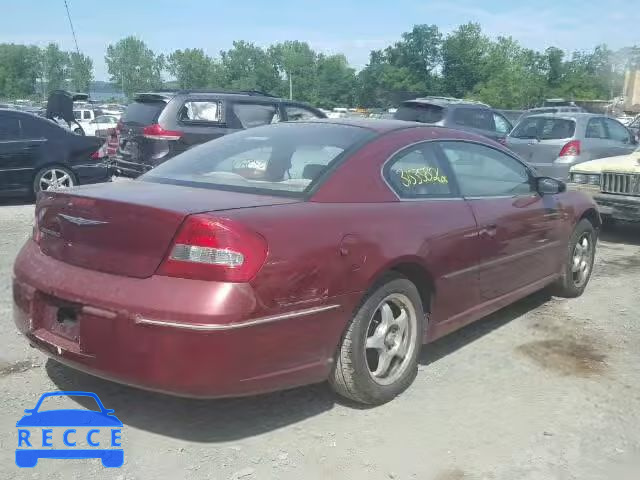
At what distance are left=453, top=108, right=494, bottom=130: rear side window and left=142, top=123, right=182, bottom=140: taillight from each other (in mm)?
5780

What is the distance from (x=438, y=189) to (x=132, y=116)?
24.7ft

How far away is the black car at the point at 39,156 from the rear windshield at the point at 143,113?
2.31 ft

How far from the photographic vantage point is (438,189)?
13.0 feet

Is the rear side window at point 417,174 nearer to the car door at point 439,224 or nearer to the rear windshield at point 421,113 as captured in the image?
the car door at point 439,224

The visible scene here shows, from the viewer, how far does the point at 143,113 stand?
1024 cm

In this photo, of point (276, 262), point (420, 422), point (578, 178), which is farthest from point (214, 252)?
point (578, 178)

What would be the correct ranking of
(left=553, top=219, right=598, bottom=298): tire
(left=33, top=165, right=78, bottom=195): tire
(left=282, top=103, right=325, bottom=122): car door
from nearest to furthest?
1. (left=553, top=219, right=598, bottom=298): tire
2. (left=33, top=165, right=78, bottom=195): tire
3. (left=282, top=103, right=325, bottom=122): car door

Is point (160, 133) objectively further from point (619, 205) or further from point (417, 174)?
point (417, 174)

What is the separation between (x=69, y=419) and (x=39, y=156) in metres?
7.35

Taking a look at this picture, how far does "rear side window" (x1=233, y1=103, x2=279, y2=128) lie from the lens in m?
10.2

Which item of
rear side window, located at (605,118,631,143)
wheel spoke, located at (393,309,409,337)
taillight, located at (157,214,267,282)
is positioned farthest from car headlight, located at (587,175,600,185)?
taillight, located at (157,214,267,282)

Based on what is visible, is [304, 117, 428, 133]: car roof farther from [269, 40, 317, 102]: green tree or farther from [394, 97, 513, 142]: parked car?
[269, 40, 317, 102]: green tree

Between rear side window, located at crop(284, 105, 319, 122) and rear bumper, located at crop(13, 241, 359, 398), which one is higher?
rear side window, located at crop(284, 105, 319, 122)

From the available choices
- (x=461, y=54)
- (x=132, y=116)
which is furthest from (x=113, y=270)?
(x=461, y=54)
